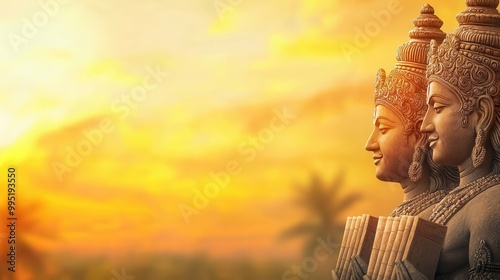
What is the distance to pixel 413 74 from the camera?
9.04 meters

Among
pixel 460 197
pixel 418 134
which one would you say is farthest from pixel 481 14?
pixel 418 134

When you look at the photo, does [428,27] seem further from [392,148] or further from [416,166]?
[416,166]

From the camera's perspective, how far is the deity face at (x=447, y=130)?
7.50 m

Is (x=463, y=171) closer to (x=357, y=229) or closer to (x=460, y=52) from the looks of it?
(x=460, y=52)

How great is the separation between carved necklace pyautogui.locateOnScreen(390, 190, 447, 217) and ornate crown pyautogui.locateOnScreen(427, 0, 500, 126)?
137 centimetres

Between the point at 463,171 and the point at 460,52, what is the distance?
81 cm

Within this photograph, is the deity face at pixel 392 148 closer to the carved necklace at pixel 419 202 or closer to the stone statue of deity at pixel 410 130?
the stone statue of deity at pixel 410 130

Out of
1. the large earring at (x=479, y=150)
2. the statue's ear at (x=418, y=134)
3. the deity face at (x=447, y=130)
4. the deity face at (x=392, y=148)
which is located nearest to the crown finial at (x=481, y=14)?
the deity face at (x=447, y=130)

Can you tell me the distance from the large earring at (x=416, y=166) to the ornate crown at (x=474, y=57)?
4.18 ft

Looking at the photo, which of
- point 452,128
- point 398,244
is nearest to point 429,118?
point 452,128

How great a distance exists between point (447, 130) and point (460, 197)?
46 cm

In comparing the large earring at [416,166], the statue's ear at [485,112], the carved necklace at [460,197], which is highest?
the large earring at [416,166]

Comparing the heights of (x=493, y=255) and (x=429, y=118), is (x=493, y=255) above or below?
below

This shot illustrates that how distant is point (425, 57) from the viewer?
8.95 meters
